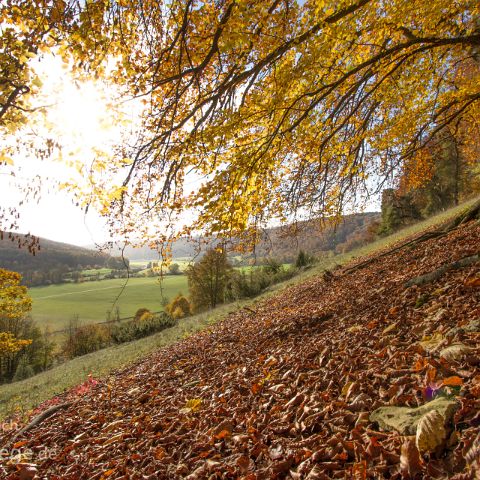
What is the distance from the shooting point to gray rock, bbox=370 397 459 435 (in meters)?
2.34

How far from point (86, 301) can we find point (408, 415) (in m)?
83.7

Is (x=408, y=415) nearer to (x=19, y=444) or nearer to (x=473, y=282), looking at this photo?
(x=473, y=282)

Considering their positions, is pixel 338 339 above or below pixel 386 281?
below

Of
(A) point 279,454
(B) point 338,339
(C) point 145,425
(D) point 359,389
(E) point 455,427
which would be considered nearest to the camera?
(E) point 455,427

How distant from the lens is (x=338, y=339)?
16.0ft

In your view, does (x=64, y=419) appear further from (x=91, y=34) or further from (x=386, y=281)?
(x=386, y=281)

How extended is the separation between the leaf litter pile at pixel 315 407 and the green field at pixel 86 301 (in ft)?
157

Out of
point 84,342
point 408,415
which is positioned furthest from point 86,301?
point 408,415

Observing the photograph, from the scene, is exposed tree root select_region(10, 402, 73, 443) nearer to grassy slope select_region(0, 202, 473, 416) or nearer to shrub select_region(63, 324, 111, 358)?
grassy slope select_region(0, 202, 473, 416)

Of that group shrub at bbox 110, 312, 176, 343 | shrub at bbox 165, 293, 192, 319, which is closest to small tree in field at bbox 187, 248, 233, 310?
shrub at bbox 110, 312, 176, 343

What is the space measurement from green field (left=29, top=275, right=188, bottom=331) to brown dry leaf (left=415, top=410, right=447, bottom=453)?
51462 mm

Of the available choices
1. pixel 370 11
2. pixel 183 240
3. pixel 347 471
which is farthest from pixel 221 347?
pixel 370 11

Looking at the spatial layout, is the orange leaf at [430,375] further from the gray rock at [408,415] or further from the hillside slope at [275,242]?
the hillside slope at [275,242]

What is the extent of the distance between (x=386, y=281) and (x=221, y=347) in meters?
4.16
